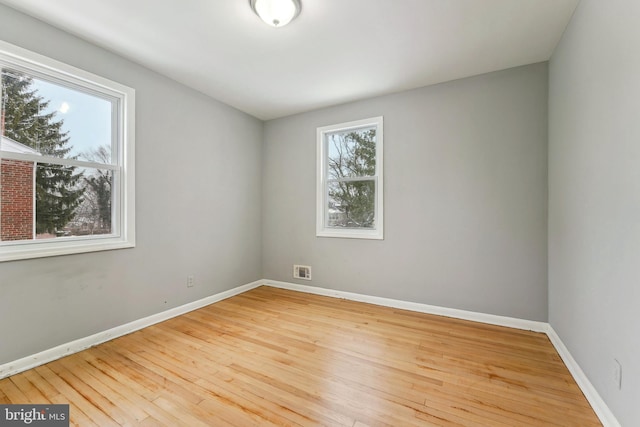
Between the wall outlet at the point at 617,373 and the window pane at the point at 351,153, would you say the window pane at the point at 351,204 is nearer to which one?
the window pane at the point at 351,153

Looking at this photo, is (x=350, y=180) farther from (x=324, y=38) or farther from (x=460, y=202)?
(x=324, y=38)

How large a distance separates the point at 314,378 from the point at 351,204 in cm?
224

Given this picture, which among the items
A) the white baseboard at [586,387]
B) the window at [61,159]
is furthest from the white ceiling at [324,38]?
the white baseboard at [586,387]

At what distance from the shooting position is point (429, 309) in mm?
3023

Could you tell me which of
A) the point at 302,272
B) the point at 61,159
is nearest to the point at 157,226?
the point at 61,159

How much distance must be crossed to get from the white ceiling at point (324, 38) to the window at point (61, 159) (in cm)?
41

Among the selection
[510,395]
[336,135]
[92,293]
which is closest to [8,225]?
[92,293]

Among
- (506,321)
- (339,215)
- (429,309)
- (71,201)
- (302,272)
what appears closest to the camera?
(71,201)

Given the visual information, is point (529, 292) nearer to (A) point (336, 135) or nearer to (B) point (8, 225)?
(A) point (336, 135)

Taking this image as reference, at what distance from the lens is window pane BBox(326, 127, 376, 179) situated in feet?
11.4

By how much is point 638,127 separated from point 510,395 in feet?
5.31

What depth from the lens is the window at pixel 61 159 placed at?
193 cm

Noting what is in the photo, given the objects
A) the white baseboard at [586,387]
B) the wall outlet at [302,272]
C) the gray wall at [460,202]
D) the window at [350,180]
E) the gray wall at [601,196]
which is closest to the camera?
the gray wall at [601,196]

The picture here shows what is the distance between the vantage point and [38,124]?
6.77ft
